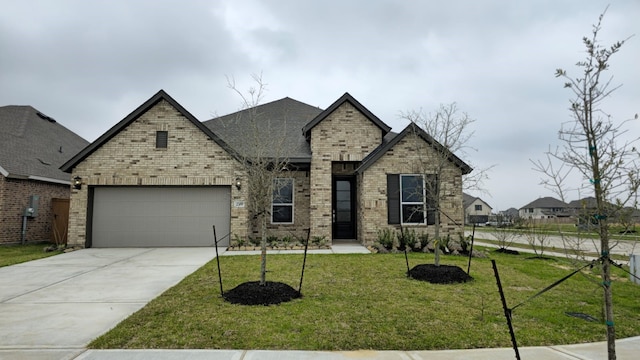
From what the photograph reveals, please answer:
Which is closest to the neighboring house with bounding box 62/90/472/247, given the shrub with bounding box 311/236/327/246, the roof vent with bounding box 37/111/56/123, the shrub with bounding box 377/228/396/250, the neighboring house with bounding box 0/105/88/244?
the shrub with bounding box 311/236/327/246

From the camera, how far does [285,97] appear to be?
1789 centimetres

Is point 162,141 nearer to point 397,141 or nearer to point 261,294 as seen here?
point 397,141

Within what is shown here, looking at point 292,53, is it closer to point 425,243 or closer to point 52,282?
point 425,243

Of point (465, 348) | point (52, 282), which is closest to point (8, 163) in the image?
point (52, 282)

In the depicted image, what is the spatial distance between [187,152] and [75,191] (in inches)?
156

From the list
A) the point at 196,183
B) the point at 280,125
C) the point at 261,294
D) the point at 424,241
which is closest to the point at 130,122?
the point at 196,183

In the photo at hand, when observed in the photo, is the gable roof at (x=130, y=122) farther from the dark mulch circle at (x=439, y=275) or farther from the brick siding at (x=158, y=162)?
the dark mulch circle at (x=439, y=275)

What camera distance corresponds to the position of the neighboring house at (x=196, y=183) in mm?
12000

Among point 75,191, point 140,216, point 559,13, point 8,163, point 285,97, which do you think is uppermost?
point 285,97

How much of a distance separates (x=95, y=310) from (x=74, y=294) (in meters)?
1.35

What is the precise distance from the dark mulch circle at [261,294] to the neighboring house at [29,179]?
1197cm

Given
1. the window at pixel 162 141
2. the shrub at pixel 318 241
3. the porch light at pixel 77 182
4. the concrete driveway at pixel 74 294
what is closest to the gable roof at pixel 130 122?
the porch light at pixel 77 182

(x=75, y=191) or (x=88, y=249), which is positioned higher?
(x=75, y=191)

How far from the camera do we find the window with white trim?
12.1m
